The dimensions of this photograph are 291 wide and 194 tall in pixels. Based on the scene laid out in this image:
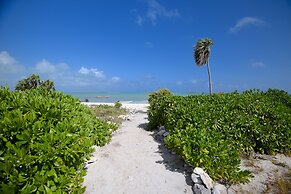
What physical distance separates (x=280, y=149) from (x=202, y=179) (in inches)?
169

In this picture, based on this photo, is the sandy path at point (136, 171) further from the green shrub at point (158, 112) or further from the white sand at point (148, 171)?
the green shrub at point (158, 112)

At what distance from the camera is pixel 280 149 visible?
662cm

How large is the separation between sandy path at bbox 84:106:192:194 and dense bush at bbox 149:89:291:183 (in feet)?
1.83

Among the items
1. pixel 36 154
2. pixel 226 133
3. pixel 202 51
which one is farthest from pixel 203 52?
pixel 36 154

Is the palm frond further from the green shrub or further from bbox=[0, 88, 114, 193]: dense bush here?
bbox=[0, 88, 114, 193]: dense bush

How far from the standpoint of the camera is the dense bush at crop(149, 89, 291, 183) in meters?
4.77

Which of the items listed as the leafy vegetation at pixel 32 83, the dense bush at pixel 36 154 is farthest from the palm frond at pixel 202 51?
the dense bush at pixel 36 154

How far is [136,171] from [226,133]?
332 centimetres

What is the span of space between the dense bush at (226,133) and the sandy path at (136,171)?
557mm

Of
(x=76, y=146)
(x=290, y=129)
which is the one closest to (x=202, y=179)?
(x=76, y=146)

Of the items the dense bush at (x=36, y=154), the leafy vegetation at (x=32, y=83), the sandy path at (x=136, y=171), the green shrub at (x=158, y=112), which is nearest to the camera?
the dense bush at (x=36, y=154)

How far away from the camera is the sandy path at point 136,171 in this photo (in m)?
4.42

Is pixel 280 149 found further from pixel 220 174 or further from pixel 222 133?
pixel 220 174

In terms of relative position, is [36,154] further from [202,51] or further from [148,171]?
[202,51]
